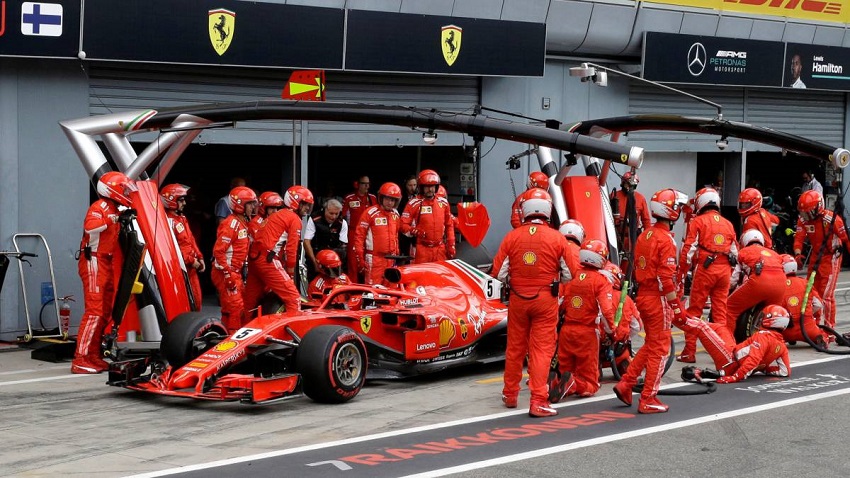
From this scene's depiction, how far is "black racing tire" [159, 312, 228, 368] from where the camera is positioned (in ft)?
35.5

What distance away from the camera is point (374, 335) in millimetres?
11438

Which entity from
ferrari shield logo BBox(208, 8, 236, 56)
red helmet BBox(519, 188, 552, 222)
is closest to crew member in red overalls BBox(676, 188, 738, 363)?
red helmet BBox(519, 188, 552, 222)

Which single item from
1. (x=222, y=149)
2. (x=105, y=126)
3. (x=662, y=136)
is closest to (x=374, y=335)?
(x=105, y=126)

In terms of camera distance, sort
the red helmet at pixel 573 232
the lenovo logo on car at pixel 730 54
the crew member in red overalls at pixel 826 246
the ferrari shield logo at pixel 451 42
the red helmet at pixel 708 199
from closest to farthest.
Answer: the red helmet at pixel 573 232
the red helmet at pixel 708 199
the crew member in red overalls at pixel 826 246
the ferrari shield logo at pixel 451 42
the lenovo logo on car at pixel 730 54

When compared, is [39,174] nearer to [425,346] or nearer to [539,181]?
[425,346]

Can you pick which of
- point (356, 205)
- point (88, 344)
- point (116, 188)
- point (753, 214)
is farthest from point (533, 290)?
point (356, 205)

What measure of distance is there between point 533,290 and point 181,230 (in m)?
5.18

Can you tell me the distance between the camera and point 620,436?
929cm

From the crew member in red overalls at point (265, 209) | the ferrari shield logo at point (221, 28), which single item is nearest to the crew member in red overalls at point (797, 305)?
the crew member in red overalls at point (265, 209)

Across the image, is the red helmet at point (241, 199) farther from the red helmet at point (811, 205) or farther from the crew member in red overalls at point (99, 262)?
the red helmet at point (811, 205)

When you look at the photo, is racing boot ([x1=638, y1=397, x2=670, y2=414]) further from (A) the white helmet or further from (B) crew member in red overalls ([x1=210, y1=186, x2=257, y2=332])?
(B) crew member in red overalls ([x1=210, y1=186, x2=257, y2=332])

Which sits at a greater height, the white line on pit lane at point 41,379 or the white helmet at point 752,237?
the white helmet at point 752,237

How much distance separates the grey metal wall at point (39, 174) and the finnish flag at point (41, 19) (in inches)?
23.4

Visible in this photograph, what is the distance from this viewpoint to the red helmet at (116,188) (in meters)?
12.5
